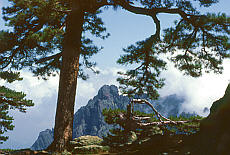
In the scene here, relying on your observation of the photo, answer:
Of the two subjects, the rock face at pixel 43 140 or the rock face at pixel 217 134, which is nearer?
the rock face at pixel 217 134

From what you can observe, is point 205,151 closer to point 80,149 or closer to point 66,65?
point 80,149

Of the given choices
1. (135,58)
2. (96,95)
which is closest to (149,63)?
(135,58)

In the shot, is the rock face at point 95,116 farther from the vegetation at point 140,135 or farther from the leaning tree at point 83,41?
the vegetation at point 140,135

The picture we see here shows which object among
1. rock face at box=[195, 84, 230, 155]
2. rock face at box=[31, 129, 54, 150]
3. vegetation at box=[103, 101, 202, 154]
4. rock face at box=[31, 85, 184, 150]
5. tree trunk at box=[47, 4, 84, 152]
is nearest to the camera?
rock face at box=[195, 84, 230, 155]

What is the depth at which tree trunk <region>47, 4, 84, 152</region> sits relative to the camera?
6.50 meters

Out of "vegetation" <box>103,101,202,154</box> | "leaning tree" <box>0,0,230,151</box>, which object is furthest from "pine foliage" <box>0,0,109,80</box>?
"vegetation" <box>103,101,202,154</box>

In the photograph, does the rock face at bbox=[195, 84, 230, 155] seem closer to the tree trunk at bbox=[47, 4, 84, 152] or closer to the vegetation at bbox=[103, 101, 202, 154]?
the vegetation at bbox=[103, 101, 202, 154]

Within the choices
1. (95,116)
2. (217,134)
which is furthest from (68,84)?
(95,116)

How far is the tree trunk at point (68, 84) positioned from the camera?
6.50m

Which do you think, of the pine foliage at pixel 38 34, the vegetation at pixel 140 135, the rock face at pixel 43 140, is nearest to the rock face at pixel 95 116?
the rock face at pixel 43 140

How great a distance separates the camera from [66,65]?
6969 millimetres

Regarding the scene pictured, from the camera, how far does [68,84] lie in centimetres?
682

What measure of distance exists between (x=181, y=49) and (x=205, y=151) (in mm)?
8522

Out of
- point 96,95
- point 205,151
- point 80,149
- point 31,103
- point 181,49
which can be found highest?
point 96,95
